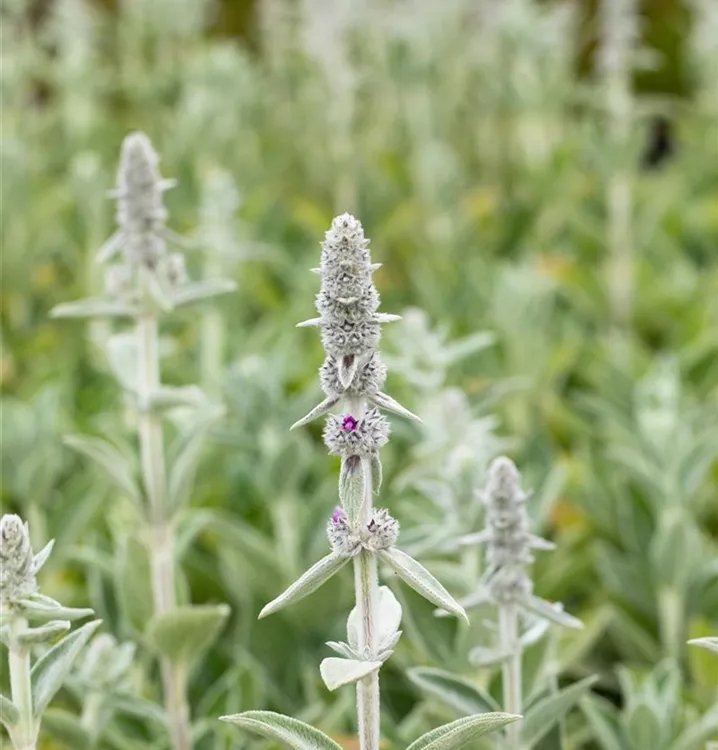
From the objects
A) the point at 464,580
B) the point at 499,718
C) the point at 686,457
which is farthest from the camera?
the point at 686,457

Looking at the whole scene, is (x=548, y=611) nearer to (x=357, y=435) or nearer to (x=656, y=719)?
(x=656, y=719)

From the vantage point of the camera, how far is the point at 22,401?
3.36m

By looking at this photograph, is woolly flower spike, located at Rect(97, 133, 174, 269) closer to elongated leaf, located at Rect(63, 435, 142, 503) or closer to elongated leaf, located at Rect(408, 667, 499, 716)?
elongated leaf, located at Rect(63, 435, 142, 503)

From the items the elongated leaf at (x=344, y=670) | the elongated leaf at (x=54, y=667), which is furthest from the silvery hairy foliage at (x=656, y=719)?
the elongated leaf at (x=54, y=667)

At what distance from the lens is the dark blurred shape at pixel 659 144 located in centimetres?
668

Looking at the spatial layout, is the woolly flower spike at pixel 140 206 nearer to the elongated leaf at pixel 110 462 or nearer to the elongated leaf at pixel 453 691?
the elongated leaf at pixel 110 462

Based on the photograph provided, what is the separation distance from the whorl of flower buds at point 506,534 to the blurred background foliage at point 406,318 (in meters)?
0.43

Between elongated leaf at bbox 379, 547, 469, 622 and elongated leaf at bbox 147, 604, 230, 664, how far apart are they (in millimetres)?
782

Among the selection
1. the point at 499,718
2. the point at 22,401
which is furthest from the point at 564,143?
the point at 499,718

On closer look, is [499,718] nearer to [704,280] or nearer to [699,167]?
[704,280]

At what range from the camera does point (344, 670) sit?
4.08 feet

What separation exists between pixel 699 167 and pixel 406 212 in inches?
50.6

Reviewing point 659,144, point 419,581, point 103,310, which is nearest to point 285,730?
point 419,581

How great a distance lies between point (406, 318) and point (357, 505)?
1499mm
